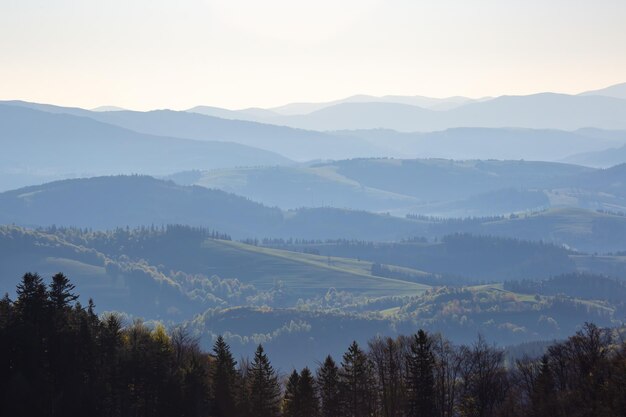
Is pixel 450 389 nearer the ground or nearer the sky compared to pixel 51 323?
nearer the ground

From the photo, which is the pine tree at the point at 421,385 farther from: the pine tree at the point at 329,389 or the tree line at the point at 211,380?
the pine tree at the point at 329,389

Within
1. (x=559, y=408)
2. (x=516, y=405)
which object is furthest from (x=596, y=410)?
(x=516, y=405)

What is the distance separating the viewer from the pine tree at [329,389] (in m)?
91.1

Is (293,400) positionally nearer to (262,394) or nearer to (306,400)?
(306,400)

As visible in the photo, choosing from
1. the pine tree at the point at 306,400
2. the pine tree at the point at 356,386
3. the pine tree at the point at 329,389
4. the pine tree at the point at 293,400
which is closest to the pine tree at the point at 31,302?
the pine tree at the point at 293,400

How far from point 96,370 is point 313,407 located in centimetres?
1922

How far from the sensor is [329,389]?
92375mm

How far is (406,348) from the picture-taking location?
365ft

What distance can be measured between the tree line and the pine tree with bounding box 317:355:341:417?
0.36 feet

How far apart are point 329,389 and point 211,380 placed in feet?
36.7

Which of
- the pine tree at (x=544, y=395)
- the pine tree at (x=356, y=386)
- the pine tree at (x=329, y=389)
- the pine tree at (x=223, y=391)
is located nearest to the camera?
the pine tree at (x=544, y=395)

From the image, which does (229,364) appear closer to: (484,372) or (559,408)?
(484,372)

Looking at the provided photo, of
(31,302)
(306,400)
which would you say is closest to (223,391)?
(306,400)

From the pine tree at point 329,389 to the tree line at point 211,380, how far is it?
109mm
